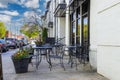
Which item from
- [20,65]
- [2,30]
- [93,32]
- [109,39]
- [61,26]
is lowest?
[20,65]

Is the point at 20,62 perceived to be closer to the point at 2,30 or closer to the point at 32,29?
the point at 32,29

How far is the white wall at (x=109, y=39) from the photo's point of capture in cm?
575

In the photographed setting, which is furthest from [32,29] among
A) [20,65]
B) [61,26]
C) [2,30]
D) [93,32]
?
[20,65]

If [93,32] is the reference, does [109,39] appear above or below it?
below

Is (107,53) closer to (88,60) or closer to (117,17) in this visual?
(117,17)

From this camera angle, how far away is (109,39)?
6332mm

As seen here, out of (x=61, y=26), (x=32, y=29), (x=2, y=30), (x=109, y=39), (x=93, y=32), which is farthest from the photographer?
(x=2, y=30)

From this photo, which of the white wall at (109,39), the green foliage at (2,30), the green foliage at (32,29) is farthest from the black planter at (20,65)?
the green foliage at (2,30)

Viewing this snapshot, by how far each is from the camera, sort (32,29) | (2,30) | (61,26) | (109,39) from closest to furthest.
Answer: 1. (109,39)
2. (61,26)
3. (32,29)
4. (2,30)

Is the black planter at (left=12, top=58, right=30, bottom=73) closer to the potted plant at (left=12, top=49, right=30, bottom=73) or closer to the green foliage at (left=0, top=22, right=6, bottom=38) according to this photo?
the potted plant at (left=12, top=49, right=30, bottom=73)

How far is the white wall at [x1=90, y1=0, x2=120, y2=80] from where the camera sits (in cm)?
575

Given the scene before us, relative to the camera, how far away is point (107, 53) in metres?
6.49

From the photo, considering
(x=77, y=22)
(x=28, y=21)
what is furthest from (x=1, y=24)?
(x=77, y=22)

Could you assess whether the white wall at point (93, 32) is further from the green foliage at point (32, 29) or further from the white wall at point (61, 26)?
the green foliage at point (32, 29)
